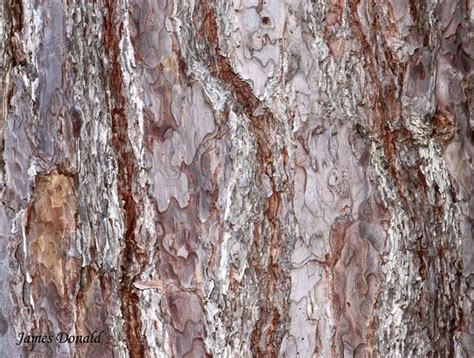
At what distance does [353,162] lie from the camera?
0.92 metres

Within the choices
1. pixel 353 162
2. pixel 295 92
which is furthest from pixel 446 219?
pixel 295 92

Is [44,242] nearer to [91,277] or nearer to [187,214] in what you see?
[91,277]

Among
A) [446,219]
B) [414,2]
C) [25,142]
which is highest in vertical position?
[414,2]

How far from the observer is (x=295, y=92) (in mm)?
911

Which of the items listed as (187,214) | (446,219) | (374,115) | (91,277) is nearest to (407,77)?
(374,115)

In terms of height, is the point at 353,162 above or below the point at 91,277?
above

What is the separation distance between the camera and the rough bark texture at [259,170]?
0.91m

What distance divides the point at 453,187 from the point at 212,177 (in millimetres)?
337

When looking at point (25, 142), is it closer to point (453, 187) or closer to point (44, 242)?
point (44, 242)

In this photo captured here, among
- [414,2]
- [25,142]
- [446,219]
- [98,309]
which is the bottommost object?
[98,309]

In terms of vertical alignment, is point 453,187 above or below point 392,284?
above

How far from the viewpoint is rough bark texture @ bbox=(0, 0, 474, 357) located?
0.91 metres

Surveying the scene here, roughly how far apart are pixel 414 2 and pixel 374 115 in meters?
0.17

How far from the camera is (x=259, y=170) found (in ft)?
2.98
